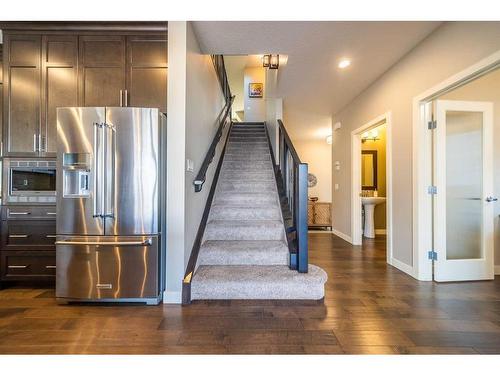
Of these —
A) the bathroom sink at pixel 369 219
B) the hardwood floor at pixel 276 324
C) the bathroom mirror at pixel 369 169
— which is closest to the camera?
the hardwood floor at pixel 276 324

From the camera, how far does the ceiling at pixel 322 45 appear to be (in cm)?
254

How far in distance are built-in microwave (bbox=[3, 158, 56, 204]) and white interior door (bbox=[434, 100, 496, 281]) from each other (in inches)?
168

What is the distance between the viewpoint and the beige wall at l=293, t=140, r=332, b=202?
26.0 ft

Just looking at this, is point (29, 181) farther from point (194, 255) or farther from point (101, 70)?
point (194, 255)

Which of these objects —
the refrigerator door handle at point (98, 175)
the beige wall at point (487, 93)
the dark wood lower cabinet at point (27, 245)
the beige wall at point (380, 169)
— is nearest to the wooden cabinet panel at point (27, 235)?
the dark wood lower cabinet at point (27, 245)

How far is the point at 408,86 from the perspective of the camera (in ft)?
10.1

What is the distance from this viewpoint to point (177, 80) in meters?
2.31

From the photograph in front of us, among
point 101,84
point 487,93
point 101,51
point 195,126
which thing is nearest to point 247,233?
point 195,126

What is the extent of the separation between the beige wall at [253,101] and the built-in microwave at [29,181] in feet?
20.3

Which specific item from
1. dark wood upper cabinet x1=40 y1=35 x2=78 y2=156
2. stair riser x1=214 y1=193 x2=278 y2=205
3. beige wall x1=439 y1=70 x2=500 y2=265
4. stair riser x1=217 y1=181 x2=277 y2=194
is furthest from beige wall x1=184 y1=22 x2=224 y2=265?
beige wall x1=439 y1=70 x2=500 y2=265

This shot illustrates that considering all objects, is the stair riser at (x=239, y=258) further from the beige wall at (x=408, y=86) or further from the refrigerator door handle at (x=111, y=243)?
the beige wall at (x=408, y=86)

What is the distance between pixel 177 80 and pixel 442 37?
2.69 meters

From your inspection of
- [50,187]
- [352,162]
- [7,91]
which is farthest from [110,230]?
[352,162]

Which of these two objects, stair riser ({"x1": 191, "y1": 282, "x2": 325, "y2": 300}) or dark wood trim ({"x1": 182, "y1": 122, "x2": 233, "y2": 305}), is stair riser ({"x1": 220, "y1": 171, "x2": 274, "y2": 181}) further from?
stair riser ({"x1": 191, "y1": 282, "x2": 325, "y2": 300})
